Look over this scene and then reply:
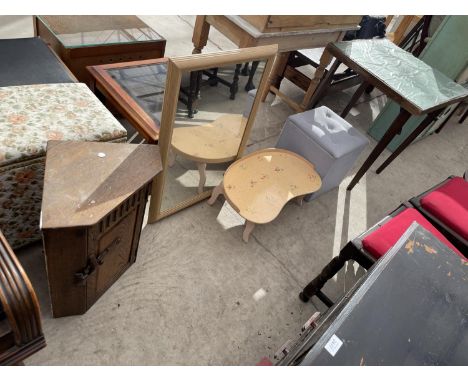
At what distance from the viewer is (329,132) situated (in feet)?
8.49

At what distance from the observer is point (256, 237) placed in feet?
7.84

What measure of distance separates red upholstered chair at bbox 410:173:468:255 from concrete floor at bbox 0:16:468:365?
59 cm

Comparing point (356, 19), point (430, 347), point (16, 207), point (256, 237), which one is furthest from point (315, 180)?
point (16, 207)

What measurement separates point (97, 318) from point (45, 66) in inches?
59.7

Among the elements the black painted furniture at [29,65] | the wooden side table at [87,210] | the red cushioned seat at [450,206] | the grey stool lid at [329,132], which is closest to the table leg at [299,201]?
the grey stool lid at [329,132]

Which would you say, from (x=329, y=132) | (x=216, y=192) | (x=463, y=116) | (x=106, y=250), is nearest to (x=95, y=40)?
(x=216, y=192)

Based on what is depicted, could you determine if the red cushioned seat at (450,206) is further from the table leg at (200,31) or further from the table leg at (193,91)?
the table leg at (200,31)

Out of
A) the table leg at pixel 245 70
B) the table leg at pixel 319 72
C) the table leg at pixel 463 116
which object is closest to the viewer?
the table leg at pixel 245 70

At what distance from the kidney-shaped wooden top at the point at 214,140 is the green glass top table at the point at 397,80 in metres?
1.05

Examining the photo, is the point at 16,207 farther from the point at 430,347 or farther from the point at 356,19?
the point at 356,19

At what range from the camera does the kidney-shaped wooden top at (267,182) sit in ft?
7.17

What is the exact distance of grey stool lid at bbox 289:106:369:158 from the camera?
2486mm

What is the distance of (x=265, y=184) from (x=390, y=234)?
0.83 metres

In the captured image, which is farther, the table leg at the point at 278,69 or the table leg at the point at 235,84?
the table leg at the point at 278,69
